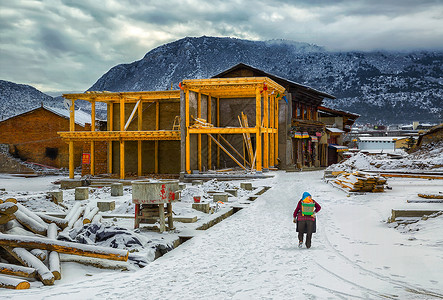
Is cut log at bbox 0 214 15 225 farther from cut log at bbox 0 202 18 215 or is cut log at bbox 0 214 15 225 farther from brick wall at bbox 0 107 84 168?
brick wall at bbox 0 107 84 168

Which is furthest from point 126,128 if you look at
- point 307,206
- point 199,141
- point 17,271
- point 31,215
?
point 17,271

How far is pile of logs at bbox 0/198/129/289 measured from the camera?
645 centimetres

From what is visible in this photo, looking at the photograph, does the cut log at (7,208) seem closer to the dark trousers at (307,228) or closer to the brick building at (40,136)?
the dark trousers at (307,228)

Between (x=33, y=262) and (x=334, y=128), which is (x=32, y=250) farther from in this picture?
(x=334, y=128)

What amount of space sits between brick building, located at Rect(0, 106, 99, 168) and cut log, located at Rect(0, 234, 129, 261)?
32.5m

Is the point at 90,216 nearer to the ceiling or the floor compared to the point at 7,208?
nearer to the floor

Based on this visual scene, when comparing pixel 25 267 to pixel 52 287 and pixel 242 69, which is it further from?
pixel 242 69

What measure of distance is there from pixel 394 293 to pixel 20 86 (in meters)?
89.8

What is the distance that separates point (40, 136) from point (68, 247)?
34.8m

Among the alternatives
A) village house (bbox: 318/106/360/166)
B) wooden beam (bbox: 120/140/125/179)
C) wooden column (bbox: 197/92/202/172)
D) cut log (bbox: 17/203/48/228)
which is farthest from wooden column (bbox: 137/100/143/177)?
village house (bbox: 318/106/360/166)

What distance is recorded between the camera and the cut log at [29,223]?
7.98 m

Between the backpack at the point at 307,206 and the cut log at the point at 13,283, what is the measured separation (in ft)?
16.9

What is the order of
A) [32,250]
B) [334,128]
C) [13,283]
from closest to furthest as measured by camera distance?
[13,283] < [32,250] < [334,128]

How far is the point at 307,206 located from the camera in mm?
8703
